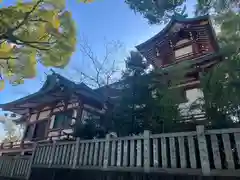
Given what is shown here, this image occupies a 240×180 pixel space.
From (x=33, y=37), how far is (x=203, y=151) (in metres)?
4.16

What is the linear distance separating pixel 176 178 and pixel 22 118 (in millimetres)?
15509

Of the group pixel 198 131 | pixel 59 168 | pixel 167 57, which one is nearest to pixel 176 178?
pixel 198 131

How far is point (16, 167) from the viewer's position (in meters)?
8.32

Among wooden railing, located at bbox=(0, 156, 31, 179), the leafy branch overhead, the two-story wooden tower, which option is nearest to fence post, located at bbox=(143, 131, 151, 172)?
the leafy branch overhead

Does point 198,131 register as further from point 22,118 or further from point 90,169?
point 22,118

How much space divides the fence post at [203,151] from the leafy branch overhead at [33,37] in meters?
3.29

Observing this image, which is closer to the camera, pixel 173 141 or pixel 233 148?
pixel 233 148

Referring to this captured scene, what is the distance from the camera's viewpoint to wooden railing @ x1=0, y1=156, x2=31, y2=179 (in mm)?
7865

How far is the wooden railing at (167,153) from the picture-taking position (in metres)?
3.82

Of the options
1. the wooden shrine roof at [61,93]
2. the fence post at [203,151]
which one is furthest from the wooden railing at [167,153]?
the wooden shrine roof at [61,93]

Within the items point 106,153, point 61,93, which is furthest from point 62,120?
point 106,153

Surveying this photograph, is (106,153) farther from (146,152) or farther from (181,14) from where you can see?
(181,14)

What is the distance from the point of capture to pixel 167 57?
36.9 ft

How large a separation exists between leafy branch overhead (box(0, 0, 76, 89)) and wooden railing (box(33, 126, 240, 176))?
9.02 ft
